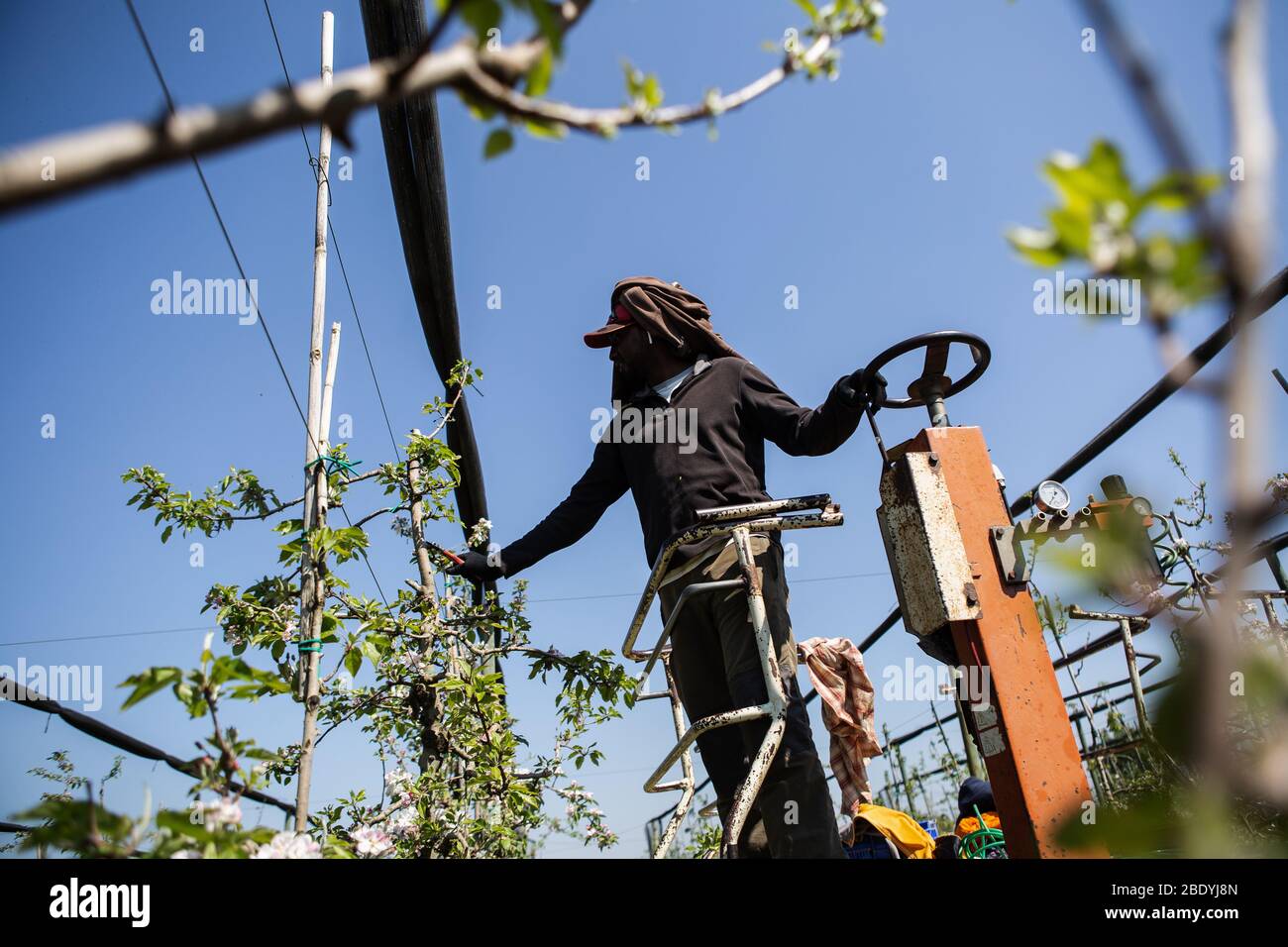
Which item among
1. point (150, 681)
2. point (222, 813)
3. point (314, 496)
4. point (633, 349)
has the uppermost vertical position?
point (633, 349)

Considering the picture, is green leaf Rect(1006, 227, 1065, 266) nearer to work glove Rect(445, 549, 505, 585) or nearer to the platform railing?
the platform railing

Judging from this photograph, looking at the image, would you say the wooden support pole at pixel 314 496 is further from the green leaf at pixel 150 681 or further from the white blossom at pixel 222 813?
the green leaf at pixel 150 681

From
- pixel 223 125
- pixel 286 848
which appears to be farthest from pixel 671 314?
pixel 223 125

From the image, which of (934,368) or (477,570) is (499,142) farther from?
(477,570)

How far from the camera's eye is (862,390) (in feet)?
6.73

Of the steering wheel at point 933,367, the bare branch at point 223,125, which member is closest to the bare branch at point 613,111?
the bare branch at point 223,125

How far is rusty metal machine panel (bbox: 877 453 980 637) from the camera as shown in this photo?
69.9 inches

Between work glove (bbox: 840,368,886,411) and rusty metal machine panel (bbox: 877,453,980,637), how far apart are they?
19 cm

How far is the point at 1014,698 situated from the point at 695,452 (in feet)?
3.84

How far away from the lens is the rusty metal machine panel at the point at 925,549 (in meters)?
1.77

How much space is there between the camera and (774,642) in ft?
6.74
